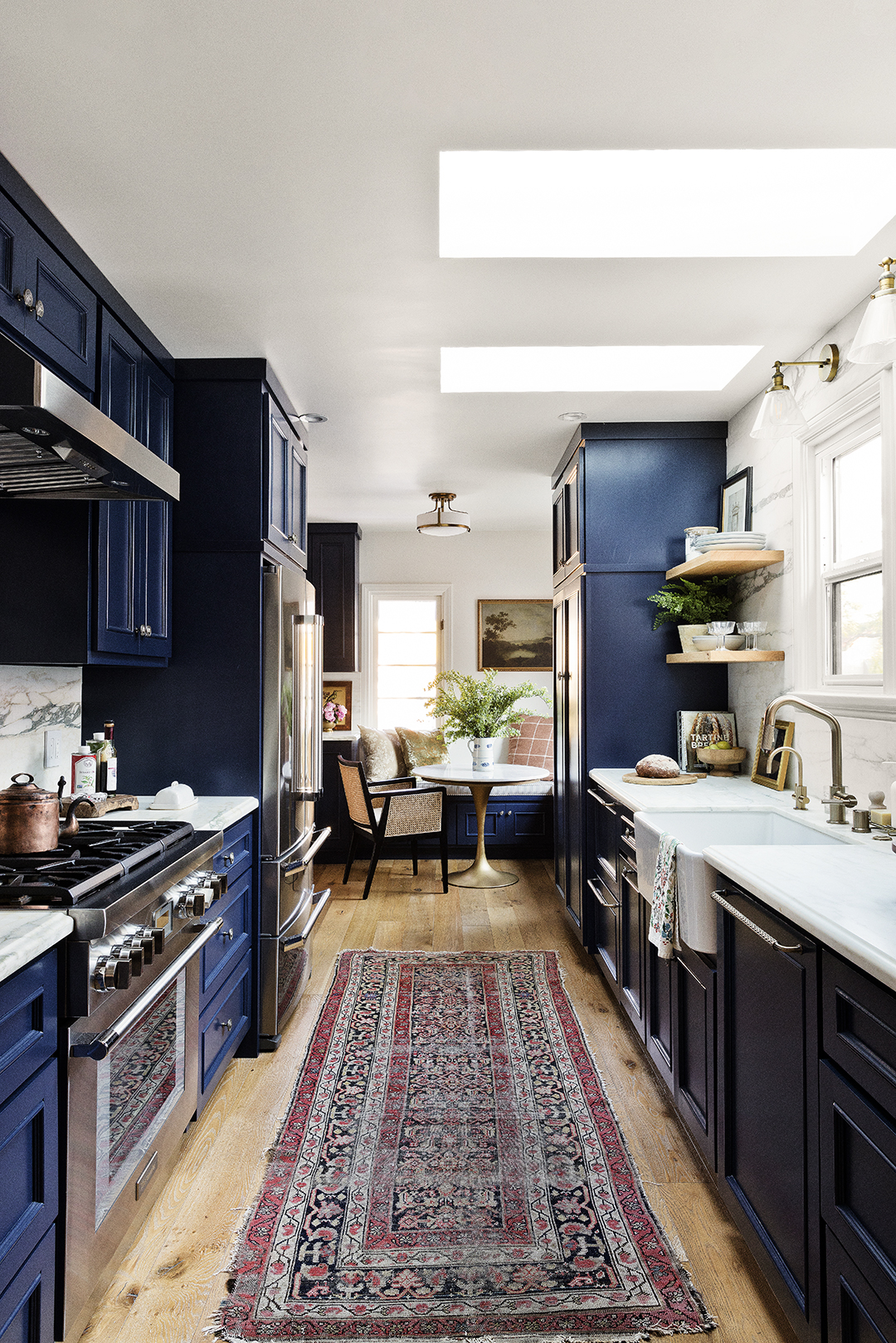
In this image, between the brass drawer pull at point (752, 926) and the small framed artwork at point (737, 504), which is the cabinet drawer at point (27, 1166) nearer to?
the brass drawer pull at point (752, 926)

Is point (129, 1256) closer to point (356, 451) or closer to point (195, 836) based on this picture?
point (195, 836)

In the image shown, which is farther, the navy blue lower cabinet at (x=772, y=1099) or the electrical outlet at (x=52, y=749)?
the electrical outlet at (x=52, y=749)

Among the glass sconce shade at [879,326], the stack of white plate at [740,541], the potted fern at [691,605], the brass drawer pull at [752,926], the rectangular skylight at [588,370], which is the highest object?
the rectangular skylight at [588,370]

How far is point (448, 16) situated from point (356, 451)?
302cm

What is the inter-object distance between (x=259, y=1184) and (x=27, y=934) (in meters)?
1.19

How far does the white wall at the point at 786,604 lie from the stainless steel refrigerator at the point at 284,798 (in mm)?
1920

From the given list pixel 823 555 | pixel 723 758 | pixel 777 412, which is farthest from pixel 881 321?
pixel 723 758

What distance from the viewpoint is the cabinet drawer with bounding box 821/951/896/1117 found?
1.19m

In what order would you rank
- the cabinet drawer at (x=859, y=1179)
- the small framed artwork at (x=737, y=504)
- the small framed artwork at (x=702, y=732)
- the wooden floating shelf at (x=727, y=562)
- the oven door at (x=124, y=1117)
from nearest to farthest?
1. the cabinet drawer at (x=859, y=1179)
2. the oven door at (x=124, y=1117)
3. the wooden floating shelf at (x=727, y=562)
4. the small framed artwork at (x=737, y=504)
5. the small framed artwork at (x=702, y=732)

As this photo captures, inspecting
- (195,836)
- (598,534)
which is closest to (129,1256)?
(195,836)

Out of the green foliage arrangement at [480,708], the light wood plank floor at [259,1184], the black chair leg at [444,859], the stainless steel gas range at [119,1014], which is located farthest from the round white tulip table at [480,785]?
the stainless steel gas range at [119,1014]

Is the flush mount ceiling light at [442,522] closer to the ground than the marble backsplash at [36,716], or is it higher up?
higher up

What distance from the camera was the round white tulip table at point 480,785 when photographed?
5.14m

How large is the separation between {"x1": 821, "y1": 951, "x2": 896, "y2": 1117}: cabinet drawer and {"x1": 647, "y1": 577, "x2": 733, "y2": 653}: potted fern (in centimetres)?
242
